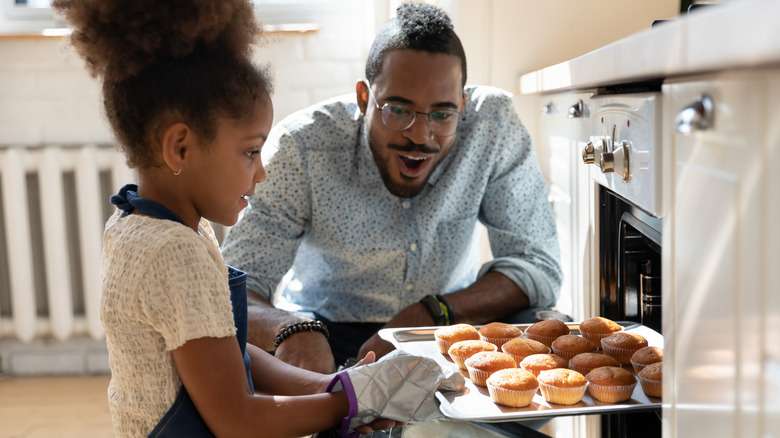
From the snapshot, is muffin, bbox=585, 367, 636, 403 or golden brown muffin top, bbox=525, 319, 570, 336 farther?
golden brown muffin top, bbox=525, 319, 570, 336

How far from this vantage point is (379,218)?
1726mm

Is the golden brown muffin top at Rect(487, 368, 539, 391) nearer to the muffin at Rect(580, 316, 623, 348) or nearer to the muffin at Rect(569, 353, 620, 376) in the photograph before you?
the muffin at Rect(569, 353, 620, 376)

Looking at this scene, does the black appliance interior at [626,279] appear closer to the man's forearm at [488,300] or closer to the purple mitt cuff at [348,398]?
the man's forearm at [488,300]

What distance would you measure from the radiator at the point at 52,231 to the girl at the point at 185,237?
5.75 ft

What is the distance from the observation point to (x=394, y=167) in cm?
165

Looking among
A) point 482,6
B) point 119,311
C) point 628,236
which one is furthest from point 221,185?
point 482,6

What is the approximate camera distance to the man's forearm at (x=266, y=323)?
4.89 feet

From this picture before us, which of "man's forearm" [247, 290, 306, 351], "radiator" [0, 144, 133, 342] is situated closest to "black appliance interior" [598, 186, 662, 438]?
"man's forearm" [247, 290, 306, 351]

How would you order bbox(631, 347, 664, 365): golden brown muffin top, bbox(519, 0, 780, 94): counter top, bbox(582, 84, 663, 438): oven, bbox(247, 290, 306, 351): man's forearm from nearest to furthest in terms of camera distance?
bbox(519, 0, 780, 94): counter top → bbox(582, 84, 663, 438): oven → bbox(631, 347, 664, 365): golden brown muffin top → bbox(247, 290, 306, 351): man's forearm

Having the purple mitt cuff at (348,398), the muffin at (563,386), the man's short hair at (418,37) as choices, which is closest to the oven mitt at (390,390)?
the purple mitt cuff at (348,398)

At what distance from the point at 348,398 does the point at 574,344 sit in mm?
357

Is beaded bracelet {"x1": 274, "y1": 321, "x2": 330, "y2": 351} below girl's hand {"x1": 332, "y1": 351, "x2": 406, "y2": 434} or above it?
above

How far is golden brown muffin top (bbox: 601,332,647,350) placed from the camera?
108 centimetres

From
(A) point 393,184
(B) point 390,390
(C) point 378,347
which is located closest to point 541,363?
(B) point 390,390
